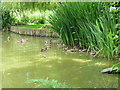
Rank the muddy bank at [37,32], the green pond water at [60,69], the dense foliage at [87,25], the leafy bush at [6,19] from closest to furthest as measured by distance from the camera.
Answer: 1. the green pond water at [60,69]
2. the dense foliage at [87,25]
3. the muddy bank at [37,32]
4. the leafy bush at [6,19]

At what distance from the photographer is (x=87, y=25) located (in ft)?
→ 15.4

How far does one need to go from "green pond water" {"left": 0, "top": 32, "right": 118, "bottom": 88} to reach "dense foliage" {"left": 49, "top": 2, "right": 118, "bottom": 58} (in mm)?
312

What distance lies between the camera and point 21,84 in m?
2.88

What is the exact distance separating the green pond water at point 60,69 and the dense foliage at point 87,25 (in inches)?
12.3

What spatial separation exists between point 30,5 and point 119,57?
802cm

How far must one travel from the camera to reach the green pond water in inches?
114

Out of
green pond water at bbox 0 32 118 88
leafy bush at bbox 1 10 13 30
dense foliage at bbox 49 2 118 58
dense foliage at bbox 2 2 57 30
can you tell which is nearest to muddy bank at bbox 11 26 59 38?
→ leafy bush at bbox 1 10 13 30

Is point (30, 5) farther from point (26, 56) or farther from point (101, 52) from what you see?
point (101, 52)

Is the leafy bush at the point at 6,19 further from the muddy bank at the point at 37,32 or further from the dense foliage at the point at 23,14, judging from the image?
the muddy bank at the point at 37,32

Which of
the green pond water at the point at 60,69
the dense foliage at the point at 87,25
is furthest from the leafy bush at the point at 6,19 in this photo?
the green pond water at the point at 60,69

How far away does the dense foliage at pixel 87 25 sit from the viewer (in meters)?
4.10

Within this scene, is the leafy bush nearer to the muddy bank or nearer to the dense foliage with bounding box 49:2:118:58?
the muddy bank

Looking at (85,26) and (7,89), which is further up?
(85,26)

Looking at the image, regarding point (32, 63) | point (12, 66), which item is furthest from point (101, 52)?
point (12, 66)
